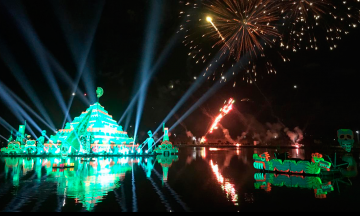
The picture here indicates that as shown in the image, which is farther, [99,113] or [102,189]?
[99,113]

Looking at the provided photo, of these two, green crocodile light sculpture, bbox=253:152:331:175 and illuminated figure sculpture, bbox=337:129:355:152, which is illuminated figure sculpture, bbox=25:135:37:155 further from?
illuminated figure sculpture, bbox=337:129:355:152

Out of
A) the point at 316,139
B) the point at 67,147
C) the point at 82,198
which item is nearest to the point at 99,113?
the point at 67,147

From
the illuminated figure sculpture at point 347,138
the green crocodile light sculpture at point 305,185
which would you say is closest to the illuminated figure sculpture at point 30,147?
the green crocodile light sculpture at point 305,185

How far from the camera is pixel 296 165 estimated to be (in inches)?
625

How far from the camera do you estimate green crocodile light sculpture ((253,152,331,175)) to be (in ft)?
48.9

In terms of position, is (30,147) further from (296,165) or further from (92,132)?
(296,165)

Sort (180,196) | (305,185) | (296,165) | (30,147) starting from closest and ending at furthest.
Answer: (180,196) < (305,185) < (296,165) < (30,147)

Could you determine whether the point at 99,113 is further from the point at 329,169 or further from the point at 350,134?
the point at 350,134

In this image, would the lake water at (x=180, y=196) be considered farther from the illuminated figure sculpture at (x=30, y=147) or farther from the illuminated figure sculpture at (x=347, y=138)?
the illuminated figure sculpture at (x=347, y=138)

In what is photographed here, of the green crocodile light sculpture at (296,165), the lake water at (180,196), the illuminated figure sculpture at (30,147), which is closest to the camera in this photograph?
the lake water at (180,196)

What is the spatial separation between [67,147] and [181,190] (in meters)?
26.6

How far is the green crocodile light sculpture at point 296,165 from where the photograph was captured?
48.9 feet

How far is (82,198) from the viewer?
9258 millimetres

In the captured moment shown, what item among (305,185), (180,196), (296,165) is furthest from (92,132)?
(305,185)
